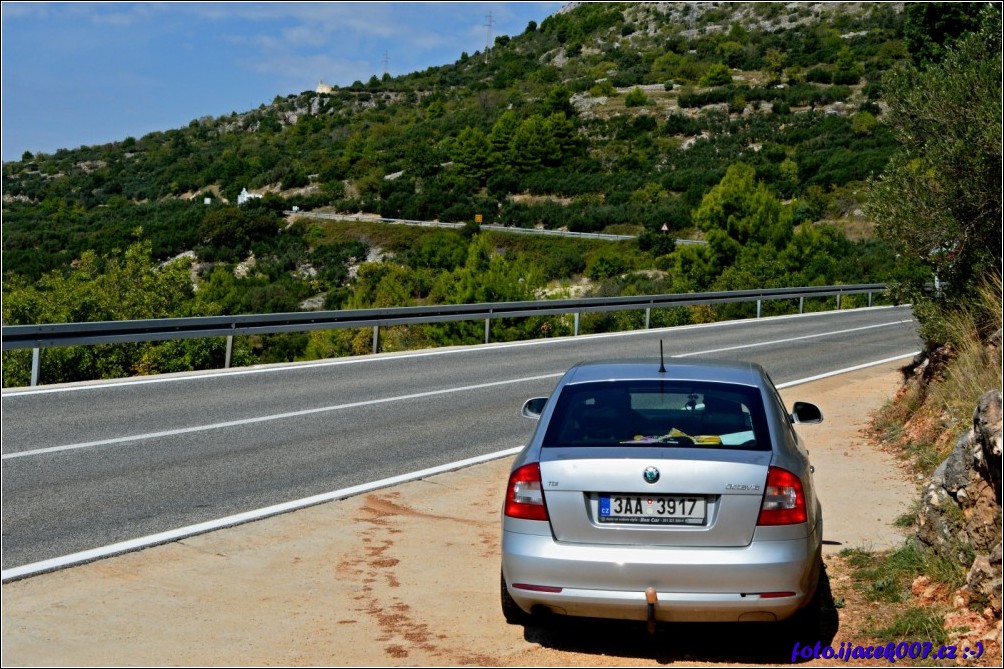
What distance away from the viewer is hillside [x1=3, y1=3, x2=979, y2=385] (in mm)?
45906

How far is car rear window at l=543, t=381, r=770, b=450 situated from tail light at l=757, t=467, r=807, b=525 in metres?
0.24

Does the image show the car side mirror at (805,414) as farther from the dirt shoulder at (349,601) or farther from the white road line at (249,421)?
the white road line at (249,421)

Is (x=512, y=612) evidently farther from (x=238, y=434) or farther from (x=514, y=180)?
(x=514, y=180)

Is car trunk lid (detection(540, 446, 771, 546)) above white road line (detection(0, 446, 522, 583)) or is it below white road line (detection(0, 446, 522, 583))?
above

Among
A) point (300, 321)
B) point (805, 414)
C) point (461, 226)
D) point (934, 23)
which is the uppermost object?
point (934, 23)

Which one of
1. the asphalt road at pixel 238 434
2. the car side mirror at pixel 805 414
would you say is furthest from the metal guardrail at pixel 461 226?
the car side mirror at pixel 805 414

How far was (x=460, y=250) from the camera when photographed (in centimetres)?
6247

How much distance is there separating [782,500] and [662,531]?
0.64 m

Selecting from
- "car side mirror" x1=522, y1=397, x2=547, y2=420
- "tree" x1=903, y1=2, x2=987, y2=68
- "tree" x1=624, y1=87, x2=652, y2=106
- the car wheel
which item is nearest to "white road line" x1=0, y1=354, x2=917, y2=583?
"car side mirror" x1=522, y1=397, x2=547, y2=420

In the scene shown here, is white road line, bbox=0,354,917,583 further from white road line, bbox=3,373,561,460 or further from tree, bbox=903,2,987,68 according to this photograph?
tree, bbox=903,2,987,68

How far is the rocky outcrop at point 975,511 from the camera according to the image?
20.1ft

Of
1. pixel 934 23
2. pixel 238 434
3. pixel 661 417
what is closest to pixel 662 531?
pixel 661 417

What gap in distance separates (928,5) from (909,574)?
83.6 ft

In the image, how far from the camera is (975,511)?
6.55m
